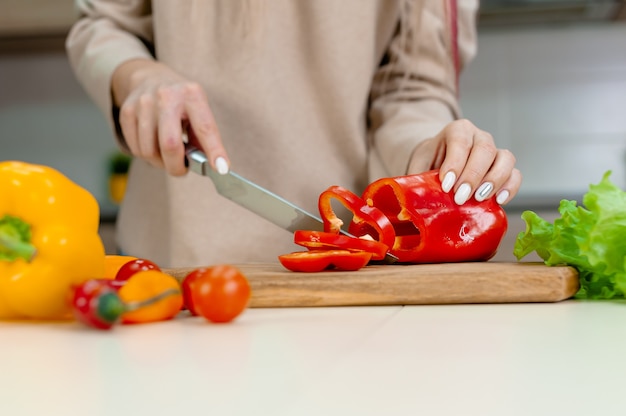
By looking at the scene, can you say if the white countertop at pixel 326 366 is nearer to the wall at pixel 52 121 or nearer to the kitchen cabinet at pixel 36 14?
the kitchen cabinet at pixel 36 14

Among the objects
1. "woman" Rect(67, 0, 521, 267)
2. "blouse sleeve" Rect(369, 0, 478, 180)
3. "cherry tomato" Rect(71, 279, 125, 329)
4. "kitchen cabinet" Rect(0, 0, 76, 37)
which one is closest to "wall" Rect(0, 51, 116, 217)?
"kitchen cabinet" Rect(0, 0, 76, 37)

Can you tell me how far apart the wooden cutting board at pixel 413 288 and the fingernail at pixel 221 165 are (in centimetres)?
26

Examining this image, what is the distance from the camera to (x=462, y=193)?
1228mm

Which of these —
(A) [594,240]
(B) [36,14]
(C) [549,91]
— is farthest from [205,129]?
(C) [549,91]

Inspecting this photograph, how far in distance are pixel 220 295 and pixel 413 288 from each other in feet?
0.91

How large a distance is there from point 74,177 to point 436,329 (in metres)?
3.15

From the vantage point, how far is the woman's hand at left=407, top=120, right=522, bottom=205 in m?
1.22

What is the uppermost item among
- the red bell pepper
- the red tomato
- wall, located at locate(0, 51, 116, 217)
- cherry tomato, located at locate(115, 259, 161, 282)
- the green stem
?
the green stem

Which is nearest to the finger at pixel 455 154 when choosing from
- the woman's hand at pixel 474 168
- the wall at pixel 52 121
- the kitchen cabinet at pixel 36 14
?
the woman's hand at pixel 474 168

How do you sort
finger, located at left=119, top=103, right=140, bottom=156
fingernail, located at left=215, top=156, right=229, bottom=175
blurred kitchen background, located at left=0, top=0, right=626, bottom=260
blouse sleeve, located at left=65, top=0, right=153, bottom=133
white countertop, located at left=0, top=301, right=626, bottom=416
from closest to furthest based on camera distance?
white countertop, located at left=0, top=301, right=626, bottom=416, fingernail, located at left=215, top=156, right=229, bottom=175, finger, located at left=119, top=103, right=140, bottom=156, blouse sleeve, located at left=65, top=0, right=153, bottom=133, blurred kitchen background, located at left=0, top=0, right=626, bottom=260

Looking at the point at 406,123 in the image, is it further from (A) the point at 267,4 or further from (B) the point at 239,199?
(B) the point at 239,199

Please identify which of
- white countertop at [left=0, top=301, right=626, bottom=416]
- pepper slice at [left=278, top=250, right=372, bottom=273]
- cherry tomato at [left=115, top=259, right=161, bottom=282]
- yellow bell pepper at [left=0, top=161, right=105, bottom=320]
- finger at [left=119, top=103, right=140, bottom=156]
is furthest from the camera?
finger at [left=119, top=103, right=140, bottom=156]

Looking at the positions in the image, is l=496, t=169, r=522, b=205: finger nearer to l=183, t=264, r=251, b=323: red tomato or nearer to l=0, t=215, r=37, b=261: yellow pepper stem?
l=183, t=264, r=251, b=323: red tomato

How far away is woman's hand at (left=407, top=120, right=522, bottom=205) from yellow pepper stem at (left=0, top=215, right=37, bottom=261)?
64cm
